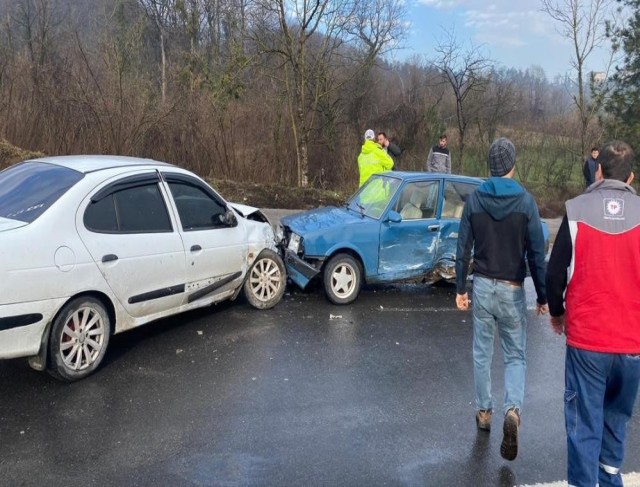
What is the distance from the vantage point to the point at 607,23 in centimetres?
1719

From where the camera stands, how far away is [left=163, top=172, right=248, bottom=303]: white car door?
18.7ft

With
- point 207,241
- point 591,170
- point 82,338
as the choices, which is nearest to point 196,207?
point 207,241

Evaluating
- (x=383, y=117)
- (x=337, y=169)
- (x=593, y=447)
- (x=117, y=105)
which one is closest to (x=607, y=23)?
(x=383, y=117)

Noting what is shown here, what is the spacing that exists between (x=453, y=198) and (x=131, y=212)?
447cm

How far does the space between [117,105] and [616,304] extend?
594 inches

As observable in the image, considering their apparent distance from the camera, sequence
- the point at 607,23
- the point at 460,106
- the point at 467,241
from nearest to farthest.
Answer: the point at 467,241, the point at 607,23, the point at 460,106

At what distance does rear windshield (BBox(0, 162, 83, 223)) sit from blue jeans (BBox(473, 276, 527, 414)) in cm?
346

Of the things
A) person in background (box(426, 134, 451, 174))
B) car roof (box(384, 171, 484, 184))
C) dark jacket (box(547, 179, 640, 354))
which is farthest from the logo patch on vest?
person in background (box(426, 134, 451, 174))

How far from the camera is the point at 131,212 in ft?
17.0

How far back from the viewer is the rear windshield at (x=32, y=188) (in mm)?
4574

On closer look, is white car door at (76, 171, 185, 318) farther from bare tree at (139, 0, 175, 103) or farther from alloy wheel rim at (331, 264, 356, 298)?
bare tree at (139, 0, 175, 103)

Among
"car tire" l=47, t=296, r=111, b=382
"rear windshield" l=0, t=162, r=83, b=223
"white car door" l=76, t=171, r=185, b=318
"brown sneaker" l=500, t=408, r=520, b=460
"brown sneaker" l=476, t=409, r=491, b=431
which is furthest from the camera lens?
"white car door" l=76, t=171, r=185, b=318

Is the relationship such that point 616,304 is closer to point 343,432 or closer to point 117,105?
point 343,432

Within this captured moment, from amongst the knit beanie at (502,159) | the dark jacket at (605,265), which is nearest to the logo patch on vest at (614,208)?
the dark jacket at (605,265)
